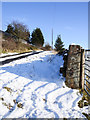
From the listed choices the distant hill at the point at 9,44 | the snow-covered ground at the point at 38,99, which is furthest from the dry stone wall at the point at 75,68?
the distant hill at the point at 9,44

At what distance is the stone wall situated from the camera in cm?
352

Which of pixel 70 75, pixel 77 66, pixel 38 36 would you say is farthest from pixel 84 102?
pixel 38 36

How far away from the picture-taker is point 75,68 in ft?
11.6

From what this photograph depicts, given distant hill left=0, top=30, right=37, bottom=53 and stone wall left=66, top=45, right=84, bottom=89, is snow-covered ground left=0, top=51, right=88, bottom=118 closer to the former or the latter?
stone wall left=66, top=45, right=84, bottom=89

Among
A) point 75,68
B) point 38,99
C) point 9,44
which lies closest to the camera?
point 38,99

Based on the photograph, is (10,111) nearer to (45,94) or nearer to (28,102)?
(28,102)

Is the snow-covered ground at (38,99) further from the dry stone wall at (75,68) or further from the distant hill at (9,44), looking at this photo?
the distant hill at (9,44)

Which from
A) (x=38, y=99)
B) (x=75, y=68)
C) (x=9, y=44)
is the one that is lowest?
(x=38, y=99)

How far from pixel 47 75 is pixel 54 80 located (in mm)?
598

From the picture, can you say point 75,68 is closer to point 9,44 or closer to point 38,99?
point 38,99

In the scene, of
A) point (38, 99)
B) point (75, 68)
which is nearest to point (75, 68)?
point (75, 68)

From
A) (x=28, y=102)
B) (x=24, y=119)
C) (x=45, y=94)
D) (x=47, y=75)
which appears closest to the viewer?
(x=24, y=119)

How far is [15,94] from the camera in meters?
2.81

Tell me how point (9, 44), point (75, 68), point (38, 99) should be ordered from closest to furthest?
1. point (38, 99)
2. point (75, 68)
3. point (9, 44)
